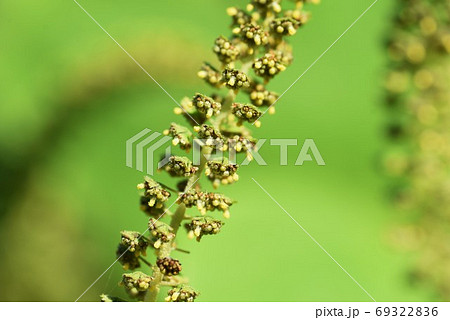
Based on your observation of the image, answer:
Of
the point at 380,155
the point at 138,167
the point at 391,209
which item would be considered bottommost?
the point at 138,167

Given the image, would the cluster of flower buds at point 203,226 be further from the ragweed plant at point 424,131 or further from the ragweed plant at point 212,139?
the ragweed plant at point 424,131

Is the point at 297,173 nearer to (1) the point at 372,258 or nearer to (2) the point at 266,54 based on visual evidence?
(1) the point at 372,258

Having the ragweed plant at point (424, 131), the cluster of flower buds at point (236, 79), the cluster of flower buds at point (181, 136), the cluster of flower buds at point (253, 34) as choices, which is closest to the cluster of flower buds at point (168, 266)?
the cluster of flower buds at point (181, 136)

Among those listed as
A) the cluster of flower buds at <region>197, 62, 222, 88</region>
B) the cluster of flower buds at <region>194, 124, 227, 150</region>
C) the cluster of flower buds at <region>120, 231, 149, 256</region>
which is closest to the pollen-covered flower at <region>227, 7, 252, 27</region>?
the cluster of flower buds at <region>197, 62, 222, 88</region>

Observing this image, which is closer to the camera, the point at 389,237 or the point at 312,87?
the point at 389,237

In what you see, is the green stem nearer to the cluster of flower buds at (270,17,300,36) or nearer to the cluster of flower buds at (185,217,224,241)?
the cluster of flower buds at (185,217,224,241)

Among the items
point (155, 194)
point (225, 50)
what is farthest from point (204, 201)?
point (225, 50)
